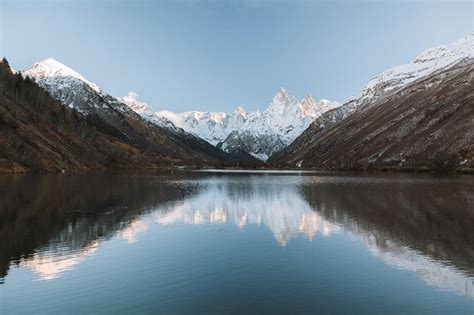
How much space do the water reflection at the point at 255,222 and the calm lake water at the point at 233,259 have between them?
148mm

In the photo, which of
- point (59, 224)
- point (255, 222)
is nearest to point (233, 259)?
point (255, 222)

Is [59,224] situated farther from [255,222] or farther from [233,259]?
[233,259]

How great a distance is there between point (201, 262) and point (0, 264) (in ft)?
47.2

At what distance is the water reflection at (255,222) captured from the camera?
33.3 meters

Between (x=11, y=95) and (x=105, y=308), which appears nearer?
(x=105, y=308)

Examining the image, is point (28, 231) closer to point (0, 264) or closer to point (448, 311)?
point (0, 264)

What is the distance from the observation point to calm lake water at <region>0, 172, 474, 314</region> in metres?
23.9

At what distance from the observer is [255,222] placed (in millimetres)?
54344

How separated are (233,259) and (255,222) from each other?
20.3m

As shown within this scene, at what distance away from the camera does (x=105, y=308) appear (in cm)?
2278

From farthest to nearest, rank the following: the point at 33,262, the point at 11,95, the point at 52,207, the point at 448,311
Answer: the point at 11,95
the point at 52,207
the point at 33,262
the point at 448,311

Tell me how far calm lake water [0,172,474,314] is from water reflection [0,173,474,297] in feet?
0.49

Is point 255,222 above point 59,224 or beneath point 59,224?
beneath

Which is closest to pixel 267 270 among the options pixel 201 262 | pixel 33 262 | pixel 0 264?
pixel 201 262
